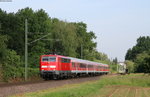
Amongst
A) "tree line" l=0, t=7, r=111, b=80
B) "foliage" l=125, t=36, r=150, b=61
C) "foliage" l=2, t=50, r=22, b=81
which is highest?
"foliage" l=125, t=36, r=150, b=61

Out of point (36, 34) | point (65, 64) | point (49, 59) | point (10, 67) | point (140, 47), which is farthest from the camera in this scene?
point (140, 47)

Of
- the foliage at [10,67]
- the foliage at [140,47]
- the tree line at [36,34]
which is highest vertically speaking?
the foliage at [140,47]

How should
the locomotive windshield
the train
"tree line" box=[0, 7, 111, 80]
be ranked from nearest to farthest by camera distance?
the train
the locomotive windshield
"tree line" box=[0, 7, 111, 80]

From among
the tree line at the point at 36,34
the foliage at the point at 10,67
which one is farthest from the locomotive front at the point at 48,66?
the tree line at the point at 36,34

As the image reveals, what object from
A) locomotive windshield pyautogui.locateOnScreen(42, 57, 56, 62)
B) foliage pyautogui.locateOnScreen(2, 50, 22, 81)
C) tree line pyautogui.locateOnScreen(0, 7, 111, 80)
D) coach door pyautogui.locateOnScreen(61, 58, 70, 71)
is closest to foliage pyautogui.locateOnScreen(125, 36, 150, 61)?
tree line pyautogui.locateOnScreen(0, 7, 111, 80)

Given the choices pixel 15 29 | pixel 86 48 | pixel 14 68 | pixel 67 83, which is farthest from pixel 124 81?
pixel 86 48

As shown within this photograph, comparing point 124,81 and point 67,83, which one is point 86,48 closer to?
point 124,81

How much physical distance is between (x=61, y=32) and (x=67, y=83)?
125 feet

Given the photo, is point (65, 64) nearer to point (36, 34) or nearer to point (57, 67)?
point (57, 67)

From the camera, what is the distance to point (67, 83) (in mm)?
35500

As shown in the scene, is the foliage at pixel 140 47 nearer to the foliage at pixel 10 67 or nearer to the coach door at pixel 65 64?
the coach door at pixel 65 64

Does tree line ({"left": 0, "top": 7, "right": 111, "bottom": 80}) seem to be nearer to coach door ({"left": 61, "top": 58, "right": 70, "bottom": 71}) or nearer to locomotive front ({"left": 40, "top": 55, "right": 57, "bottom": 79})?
coach door ({"left": 61, "top": 58, "right": 70, "bottom": 71})

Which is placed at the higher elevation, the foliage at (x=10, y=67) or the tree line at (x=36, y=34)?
the tree line at (x=36, y=34)

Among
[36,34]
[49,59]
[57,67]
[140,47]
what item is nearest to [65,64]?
[57,67]
